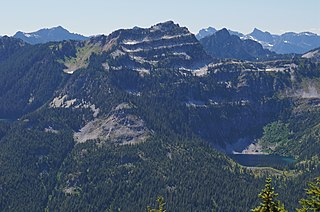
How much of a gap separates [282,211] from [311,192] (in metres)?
3.51

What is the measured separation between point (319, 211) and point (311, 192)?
9.10 ft

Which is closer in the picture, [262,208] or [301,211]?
[262,208]

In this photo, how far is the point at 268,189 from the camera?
132 ft

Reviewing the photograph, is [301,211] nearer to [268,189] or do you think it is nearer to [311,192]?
[311,192]

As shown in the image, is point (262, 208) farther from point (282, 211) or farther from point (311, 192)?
point (311, 192)

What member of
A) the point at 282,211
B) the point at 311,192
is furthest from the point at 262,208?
the point at 311,192

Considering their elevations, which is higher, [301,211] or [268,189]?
[268,189]

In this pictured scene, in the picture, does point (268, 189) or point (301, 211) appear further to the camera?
point (301, 211)

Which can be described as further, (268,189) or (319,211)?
(319,211)

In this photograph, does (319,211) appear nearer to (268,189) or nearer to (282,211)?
(282,211)

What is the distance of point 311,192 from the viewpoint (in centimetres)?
4266

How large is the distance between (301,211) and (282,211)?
428cm

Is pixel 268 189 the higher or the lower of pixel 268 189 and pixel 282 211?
the higher

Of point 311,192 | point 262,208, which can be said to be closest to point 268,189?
point 262,208
